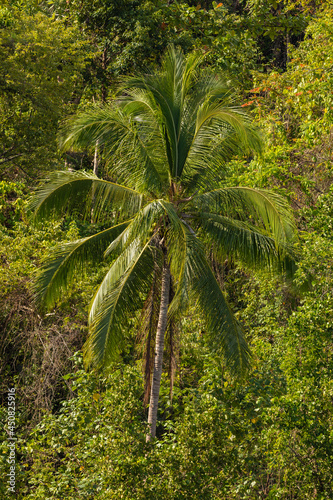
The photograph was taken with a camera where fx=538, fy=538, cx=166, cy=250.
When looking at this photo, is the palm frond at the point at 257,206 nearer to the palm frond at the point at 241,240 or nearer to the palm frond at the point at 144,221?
the palm frond at the point at 241,240

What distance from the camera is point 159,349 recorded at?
9.17 metres

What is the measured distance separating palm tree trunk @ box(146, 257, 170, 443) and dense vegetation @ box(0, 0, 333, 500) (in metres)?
0.29

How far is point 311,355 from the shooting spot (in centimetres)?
844

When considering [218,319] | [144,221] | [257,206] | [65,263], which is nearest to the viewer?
[144,221]

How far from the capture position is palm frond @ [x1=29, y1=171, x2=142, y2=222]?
351 inches

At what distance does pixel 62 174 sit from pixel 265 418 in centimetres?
517

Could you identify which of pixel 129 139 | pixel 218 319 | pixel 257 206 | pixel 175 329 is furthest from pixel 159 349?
pixel 129 139

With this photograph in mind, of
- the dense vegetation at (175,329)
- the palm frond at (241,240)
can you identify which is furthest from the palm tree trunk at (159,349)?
the palm frond at (241,240)

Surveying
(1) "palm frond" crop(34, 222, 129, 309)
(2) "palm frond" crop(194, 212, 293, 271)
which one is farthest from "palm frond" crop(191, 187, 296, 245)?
(1) "palm frond" crop(34, 222, 129, 309)

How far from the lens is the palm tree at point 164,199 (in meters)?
8.63

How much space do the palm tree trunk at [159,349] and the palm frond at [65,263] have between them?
3.91 ft

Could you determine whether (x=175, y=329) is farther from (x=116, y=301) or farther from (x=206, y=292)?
(x=116, y=301)

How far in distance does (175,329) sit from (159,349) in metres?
0.72

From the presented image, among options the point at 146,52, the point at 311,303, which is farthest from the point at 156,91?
the point at 146,52
